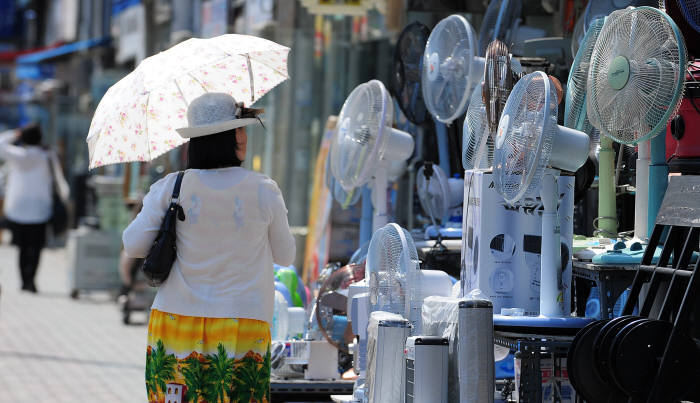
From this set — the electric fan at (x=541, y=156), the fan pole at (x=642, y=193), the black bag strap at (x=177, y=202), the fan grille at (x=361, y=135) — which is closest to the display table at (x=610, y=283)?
the electric fan at (x=541, y=156)

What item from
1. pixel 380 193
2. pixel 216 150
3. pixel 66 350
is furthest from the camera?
pixel 66 350

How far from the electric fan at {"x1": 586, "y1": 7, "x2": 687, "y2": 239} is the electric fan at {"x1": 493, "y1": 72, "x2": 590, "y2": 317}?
15 cm

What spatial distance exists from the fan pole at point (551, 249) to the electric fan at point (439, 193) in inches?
75.1

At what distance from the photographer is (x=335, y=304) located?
245 inches

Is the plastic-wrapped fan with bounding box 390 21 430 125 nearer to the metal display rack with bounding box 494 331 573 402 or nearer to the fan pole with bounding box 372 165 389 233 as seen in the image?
the fan pole with bounding box 372 165 389 233

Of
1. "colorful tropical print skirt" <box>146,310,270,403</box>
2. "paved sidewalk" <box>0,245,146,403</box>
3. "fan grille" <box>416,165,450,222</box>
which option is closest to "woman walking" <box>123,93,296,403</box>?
"colorful tropical print skirt" <box>146,310,270,403</box>

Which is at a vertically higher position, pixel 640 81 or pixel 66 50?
pixel 66 50

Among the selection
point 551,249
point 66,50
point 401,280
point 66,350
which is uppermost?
point 66,50

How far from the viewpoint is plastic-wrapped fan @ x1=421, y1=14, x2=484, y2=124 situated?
5855 mm

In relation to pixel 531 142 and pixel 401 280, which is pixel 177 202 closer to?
pixel 401 280

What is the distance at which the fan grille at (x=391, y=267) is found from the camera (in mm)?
5180

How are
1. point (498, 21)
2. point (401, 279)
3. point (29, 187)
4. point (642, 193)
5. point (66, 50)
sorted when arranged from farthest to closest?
point (66, 50) → point (29, 187) → point (498, 21) → point (401, 279) → point (642, 193)

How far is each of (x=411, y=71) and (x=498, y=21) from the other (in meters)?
0.62

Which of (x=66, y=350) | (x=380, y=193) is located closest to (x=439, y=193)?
(x=380, y=193)
